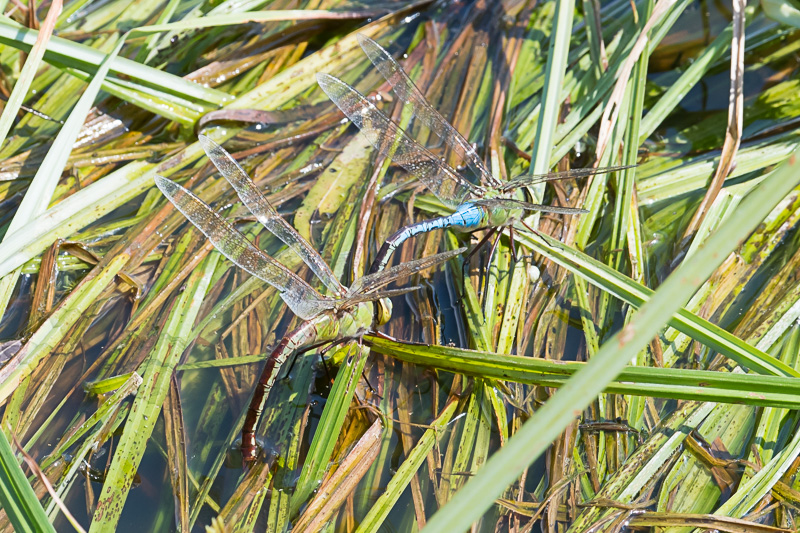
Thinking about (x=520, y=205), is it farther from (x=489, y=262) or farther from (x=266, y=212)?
(x=266, y=212)

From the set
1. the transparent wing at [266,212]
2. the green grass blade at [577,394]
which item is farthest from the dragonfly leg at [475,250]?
the green grass blade at [577,394]

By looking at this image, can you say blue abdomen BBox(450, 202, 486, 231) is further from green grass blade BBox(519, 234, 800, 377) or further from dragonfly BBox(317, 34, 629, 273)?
green grass blade BBox(519, 234, 800, 377)

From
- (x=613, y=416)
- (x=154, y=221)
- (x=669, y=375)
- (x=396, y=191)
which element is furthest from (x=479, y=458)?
(x=154, y=221)

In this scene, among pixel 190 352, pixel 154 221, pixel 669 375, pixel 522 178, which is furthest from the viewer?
pixel 154 221

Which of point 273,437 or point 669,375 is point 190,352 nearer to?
point 273,437

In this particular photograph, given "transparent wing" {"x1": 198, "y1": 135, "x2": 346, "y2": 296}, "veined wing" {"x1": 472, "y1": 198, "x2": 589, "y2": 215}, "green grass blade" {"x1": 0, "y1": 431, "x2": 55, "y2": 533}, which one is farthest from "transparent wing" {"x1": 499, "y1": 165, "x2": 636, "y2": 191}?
"green grass blade" {"x1": 0, "y1": 431, "x2": 55, "y2": 533}

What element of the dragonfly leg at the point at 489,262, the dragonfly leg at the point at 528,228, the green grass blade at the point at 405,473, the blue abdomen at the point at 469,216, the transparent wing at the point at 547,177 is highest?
the transparent wing at the point at 547,177

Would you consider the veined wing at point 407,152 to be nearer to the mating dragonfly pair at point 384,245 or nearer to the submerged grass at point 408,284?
the mating dragonfly pair at point 384,245
